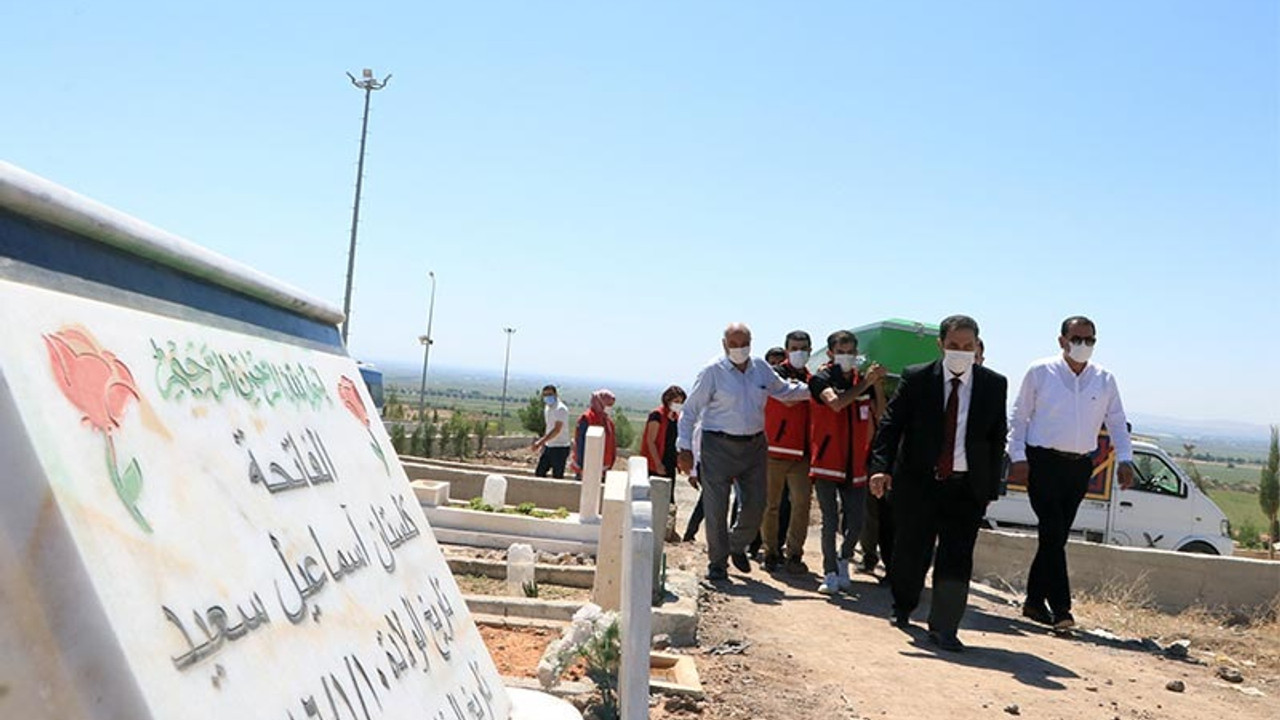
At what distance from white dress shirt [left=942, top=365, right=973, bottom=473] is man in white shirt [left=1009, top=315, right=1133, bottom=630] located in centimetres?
98

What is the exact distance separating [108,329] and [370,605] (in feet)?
2.45

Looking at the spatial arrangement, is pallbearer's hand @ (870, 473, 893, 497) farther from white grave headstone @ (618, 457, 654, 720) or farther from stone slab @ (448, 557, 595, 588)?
white grave headstone @ (618, 457, 654, 720)

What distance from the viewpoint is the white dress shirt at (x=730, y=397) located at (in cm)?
772

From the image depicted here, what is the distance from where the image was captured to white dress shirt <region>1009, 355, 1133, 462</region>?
6.79 m

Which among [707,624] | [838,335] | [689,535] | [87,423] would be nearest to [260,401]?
[87,423]

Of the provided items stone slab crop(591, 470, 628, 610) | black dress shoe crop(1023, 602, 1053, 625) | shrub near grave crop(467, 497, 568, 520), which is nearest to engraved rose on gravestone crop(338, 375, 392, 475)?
stone slab crop(591, 470, 628, 610)

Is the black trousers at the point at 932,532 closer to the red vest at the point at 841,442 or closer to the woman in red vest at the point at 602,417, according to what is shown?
the red vest at the point at 841,442

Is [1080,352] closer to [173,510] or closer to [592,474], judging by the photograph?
[592,474]

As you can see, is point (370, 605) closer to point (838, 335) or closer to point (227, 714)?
point (227, 714)

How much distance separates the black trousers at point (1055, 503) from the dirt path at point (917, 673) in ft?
1.20

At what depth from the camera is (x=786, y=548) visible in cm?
874

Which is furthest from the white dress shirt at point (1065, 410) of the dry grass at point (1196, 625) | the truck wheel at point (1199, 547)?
the truck wheel at point (1199, 547)

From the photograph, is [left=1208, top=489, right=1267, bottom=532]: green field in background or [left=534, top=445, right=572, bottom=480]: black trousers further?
[left=1208, top=489, right=1267, bottom=532]: green field in background

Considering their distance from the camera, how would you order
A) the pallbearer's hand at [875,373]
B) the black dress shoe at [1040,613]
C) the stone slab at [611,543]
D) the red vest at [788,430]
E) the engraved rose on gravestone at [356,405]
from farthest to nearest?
the red vest at [788,430] < the pallbearer's hand at [875,373] < the black dress shoe at [1040,613] < the stone slab at [611,543] < the engraved rose on gravestone at [356,405]
